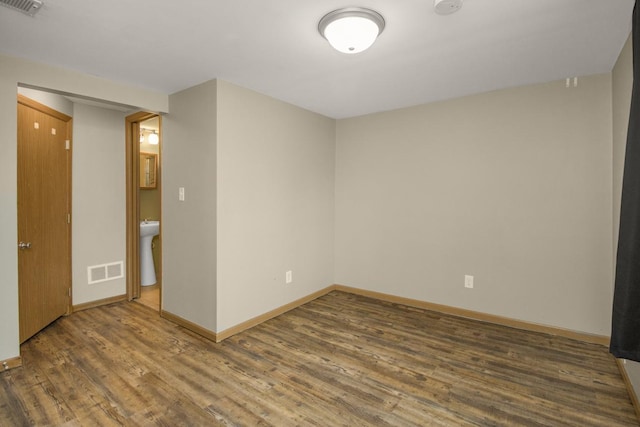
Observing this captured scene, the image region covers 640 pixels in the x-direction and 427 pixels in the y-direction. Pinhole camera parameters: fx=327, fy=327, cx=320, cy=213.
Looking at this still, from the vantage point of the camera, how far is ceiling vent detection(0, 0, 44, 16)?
1746 mm

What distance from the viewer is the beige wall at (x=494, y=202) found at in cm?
284

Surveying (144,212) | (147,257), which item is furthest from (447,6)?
(144,212)

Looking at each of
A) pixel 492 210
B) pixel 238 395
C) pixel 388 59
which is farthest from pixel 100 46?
pixel 492 210

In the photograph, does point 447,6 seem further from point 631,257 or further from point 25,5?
point 25,5

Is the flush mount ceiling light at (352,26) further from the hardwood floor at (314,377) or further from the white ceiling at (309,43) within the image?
the hardwood floor at (314,377)

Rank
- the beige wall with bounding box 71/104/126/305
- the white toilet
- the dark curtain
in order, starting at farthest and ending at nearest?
1. the white toilet
2. the beige wall with bounding box 71/104/126/305
3. the dark curtain

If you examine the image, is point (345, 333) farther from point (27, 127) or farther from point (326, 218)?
point (27, 127)

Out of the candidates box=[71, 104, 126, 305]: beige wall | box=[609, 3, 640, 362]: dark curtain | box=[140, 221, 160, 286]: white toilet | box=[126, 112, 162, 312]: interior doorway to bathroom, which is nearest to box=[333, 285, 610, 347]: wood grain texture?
box=[609, 3, 640, 362]: dark curtain

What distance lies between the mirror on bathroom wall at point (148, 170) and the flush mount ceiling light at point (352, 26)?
13.3ft

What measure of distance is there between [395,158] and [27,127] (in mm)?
3617

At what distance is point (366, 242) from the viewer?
4203 millimetres

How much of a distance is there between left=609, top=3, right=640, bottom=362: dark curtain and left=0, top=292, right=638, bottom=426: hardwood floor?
69 centimetres

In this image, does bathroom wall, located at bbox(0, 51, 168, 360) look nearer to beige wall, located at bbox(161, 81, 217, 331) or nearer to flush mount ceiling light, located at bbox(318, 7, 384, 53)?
beige wall, located at bbox(161, 81, 217, 331)

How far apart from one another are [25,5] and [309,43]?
1597mm
